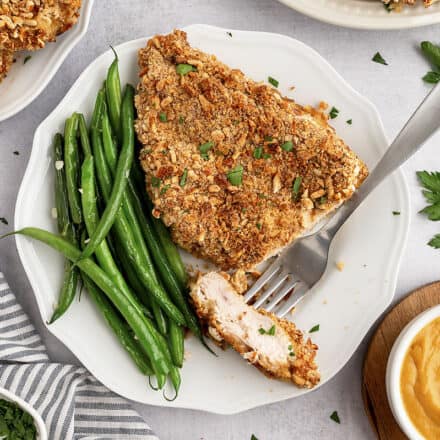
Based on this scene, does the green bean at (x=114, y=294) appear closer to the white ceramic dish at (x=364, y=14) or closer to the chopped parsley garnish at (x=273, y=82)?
the chopped parsley garnish at (x=273, y=82)

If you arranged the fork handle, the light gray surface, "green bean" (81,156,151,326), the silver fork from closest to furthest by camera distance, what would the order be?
the fork handle → "green bean" (81,156,151,326) → the silver fork → the light gray surface

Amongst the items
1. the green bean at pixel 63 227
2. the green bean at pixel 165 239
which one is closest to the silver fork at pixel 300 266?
the green bean at pixel 165 239

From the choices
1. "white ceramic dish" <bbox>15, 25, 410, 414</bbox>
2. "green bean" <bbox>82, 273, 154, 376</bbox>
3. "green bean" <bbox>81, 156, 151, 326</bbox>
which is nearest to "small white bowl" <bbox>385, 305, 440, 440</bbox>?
"white ceramic dish" <bbox>15, 25, 410, 414</bbox>

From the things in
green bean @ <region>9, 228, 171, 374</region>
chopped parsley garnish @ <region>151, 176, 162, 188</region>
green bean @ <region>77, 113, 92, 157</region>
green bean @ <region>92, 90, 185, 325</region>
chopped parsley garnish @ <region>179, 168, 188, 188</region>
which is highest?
chopped parsley garnish @ <region>179, 168, 188, 188</region>

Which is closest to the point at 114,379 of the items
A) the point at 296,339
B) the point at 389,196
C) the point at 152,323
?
the point at 152,323

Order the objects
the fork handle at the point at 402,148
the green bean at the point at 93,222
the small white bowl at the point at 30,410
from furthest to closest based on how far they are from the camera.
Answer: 1. the green bean at the point at 93,222
2. the small white bowl at the point at 30,410
3. the fork handle at the point at 402,148

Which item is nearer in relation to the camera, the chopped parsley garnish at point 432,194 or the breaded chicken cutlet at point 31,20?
the breaded chicken cutlet at point 31,20

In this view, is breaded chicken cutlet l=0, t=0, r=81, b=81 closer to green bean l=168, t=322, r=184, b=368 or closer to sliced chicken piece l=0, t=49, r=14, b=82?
sliced chicken piece l=0, t=49, r=14, b=82
